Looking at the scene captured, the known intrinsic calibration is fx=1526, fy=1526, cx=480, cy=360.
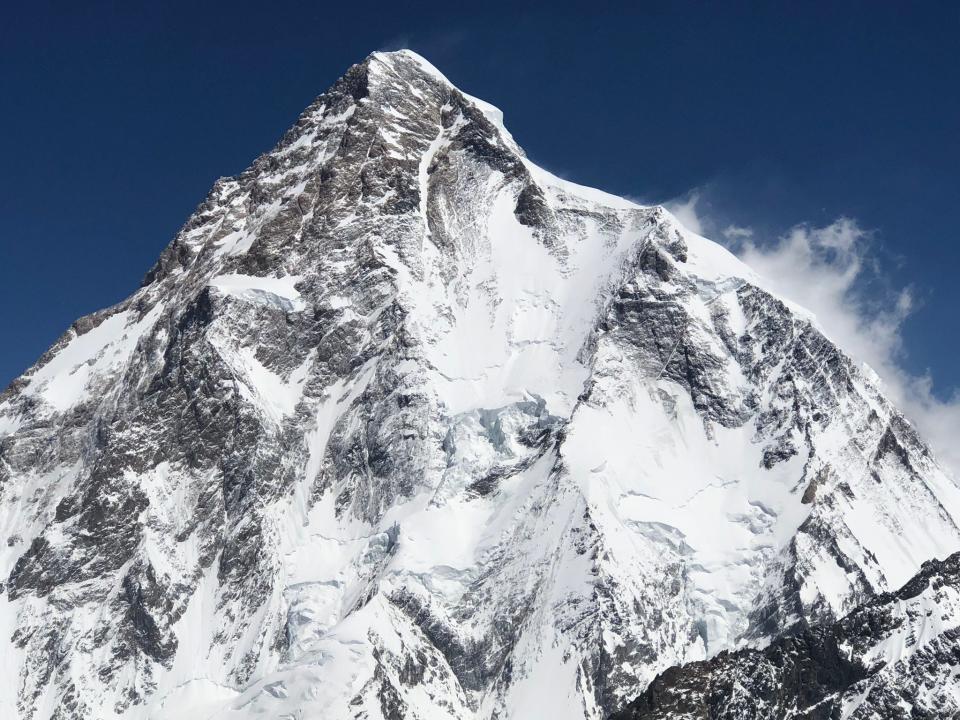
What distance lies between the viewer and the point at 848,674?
13025 centimetres

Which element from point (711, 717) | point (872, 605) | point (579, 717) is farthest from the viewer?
point (579, 717)

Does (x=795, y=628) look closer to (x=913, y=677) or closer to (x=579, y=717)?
(x=579, y=717)

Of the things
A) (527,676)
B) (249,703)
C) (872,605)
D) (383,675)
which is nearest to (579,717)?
(527,676)

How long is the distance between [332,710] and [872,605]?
77.7m

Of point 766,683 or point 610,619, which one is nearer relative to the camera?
point 766,683

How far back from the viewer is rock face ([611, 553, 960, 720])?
127 metres

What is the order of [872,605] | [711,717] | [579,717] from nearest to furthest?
[711,717] → [872,605] → [579,717]

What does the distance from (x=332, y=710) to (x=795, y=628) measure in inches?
2403

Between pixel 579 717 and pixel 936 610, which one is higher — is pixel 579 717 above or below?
above

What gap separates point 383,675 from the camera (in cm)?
19525

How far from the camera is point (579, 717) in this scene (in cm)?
18862

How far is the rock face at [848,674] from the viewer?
12700 centimetres

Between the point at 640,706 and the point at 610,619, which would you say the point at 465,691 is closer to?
the point at 610,619

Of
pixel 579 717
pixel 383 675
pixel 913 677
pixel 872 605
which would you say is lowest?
pixel 913 677
